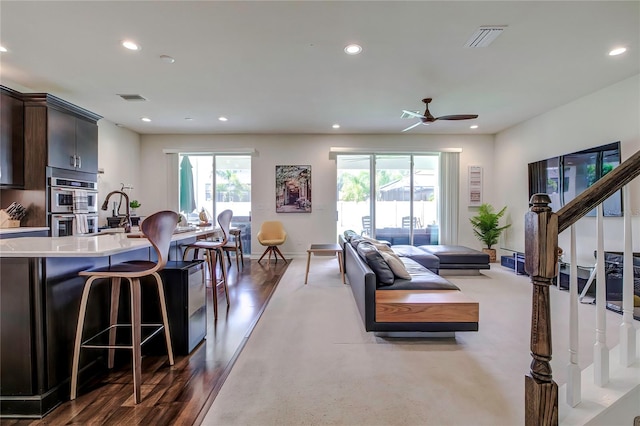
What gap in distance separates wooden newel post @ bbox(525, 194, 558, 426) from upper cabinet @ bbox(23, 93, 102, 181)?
508 centimetres

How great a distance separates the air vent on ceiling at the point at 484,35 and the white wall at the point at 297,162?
366 cm

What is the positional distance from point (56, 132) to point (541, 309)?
5284mm

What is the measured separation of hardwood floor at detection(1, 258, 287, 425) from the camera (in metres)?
1.60

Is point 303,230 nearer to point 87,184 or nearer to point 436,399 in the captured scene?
point 87,184

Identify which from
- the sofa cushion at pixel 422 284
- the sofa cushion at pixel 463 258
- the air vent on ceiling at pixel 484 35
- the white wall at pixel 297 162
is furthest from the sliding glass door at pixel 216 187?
the air vent on ceiling at pixel 484 35

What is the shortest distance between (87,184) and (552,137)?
24.5 feet

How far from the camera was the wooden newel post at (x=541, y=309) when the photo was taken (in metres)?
1.01

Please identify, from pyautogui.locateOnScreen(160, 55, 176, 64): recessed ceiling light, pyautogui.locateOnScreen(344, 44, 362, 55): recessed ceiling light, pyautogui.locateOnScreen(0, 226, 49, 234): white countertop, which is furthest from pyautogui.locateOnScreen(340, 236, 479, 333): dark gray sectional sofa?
pyautogui.locateOnScreen(0, 226, 49, 234): white countertop

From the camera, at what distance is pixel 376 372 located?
2.04 meters

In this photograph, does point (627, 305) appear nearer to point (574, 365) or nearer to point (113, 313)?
point (574, 365)

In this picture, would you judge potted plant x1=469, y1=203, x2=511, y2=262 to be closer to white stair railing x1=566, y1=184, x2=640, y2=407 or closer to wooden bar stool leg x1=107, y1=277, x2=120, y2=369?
white stair railing x1=566, y1=184, x2=640, y2=407

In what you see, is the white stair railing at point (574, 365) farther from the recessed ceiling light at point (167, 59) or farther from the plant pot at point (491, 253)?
the plant pot at point (491, 253)

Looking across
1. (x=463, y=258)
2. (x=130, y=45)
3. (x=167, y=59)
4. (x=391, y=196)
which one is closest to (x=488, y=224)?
(x=463, y=258)

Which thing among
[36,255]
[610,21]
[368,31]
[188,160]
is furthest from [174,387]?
[188,160]
